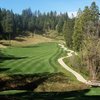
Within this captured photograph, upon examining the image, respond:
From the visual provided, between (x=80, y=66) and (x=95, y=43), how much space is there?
10336mm

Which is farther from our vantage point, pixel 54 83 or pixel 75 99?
pixel 54 83

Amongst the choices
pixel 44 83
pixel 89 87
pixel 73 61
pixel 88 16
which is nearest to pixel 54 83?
pixel 44 83

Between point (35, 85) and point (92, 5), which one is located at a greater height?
point (92, 5)

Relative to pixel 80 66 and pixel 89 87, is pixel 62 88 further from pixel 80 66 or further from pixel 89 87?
pixel 80 66

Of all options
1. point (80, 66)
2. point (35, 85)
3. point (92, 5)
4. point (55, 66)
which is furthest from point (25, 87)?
point (92, 5)

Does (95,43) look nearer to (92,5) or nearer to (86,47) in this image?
(86,47)

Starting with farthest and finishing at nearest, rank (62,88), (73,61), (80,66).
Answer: (73,61) → (80,66) → (62,88)

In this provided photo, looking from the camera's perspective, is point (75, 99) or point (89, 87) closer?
point (75, 99)

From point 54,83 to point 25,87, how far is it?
4126 mm

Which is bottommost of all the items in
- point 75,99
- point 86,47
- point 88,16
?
point 75,99

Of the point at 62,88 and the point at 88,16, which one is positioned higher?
the point at 88,16

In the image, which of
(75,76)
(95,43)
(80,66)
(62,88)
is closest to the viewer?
(62,88)

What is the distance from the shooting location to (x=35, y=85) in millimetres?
44188

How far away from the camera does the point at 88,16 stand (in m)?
82.8
